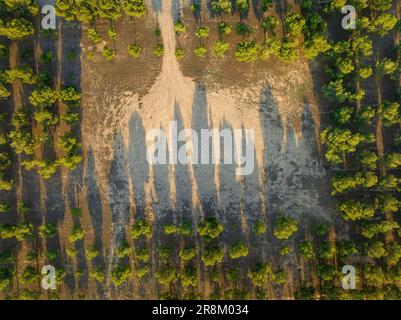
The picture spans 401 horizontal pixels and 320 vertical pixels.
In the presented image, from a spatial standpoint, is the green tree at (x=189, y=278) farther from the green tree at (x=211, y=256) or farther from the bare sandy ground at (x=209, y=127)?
the bare sandy ground at (x=209, y=127)

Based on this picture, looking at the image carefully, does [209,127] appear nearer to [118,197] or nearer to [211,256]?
[118,197]

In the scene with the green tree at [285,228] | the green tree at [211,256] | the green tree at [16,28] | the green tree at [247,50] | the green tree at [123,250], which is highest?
the green tree at [16,28]

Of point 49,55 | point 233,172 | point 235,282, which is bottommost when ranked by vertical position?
point 235,282

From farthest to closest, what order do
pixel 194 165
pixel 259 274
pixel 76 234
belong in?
1. pixel 194 165
2. pixel 76 234
3. pixel 259 274

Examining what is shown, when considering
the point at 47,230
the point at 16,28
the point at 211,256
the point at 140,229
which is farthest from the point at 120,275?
the point at 16,28

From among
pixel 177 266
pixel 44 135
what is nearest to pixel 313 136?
pixel 177 266

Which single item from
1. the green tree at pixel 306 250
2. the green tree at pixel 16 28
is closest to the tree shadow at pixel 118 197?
the green tree at pixel 16 28
